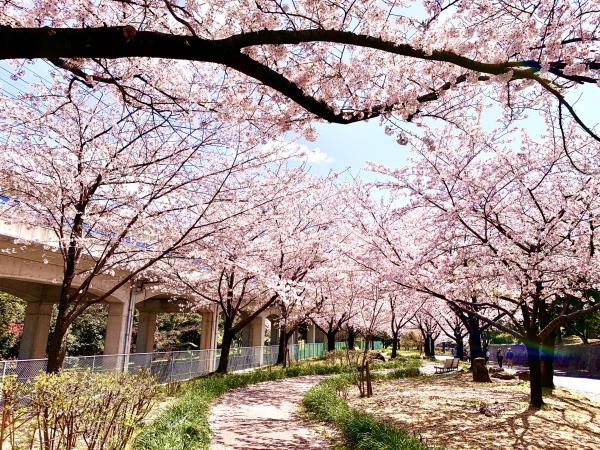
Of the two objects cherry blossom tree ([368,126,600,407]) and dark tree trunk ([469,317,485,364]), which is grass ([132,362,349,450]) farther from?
dark tree trunk ([469,317,485,364])

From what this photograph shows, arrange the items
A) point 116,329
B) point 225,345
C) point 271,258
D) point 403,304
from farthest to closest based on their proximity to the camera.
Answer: point 403,304 → point 116,329 → point 225,345 → point 271,258

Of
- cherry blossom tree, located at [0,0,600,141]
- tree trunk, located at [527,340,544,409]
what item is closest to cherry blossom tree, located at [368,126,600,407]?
tree trunk, located at [527,340,544,409]

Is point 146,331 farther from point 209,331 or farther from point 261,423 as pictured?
point 261,423

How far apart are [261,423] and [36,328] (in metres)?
15.5

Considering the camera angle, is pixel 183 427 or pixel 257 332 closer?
pixel 183 427

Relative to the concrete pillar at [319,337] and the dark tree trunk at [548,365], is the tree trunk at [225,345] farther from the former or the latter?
the concrete pillar at [319,337]

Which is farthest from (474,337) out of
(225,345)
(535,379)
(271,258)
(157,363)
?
(157,363)

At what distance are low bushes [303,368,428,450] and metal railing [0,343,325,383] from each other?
412cm

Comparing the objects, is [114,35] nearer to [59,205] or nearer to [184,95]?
[184,95]

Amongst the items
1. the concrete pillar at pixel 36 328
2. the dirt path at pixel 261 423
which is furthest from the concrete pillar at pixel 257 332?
the dirt path at pixel 261 423

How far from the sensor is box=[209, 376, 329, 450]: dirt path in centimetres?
794

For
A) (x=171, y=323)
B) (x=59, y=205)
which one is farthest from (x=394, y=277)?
(x=171, y=323)

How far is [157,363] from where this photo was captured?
1540cm

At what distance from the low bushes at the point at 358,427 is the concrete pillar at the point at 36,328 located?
1468 centimetres
